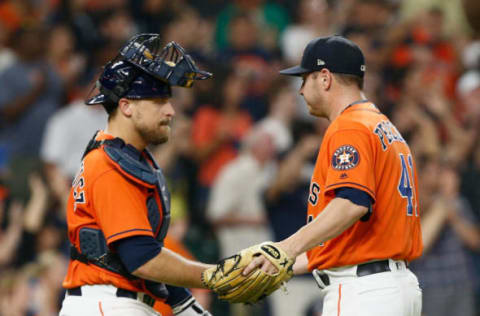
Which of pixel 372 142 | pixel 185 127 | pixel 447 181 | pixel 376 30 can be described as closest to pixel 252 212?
pixel 185 127

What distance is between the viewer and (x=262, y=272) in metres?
3.72

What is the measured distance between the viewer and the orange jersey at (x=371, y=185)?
12.2 feet

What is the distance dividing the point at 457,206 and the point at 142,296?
15.6 ft

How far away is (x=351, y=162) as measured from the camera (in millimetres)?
3674

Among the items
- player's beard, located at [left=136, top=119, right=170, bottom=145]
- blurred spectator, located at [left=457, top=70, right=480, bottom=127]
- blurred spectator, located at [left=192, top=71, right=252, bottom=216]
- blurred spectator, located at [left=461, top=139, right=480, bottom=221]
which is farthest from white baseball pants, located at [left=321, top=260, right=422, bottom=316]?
blurred spectator, located at [left=457, top=70, right=480, bottom=127]

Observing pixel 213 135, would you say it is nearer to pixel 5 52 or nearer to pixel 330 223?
pixel 5 52

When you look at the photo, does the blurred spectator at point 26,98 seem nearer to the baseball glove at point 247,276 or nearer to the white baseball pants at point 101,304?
the white baseball pants at point 101,304

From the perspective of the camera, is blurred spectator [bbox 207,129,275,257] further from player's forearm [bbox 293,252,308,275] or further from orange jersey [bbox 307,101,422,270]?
orange jersey [bbox 307,101,422,270]

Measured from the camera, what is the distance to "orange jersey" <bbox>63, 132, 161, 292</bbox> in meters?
3.57

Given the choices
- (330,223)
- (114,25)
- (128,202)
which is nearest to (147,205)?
(128,202)

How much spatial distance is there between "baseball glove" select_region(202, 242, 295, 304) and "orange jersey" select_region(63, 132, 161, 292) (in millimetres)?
365

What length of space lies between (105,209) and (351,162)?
45.7 inches

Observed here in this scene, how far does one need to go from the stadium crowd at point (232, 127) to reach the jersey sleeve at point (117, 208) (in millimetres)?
3250

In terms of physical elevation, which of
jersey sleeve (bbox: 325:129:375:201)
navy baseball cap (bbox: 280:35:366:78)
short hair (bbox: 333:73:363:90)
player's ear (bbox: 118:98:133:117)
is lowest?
jersey sleeve (bbox: 325:129:375:201)
